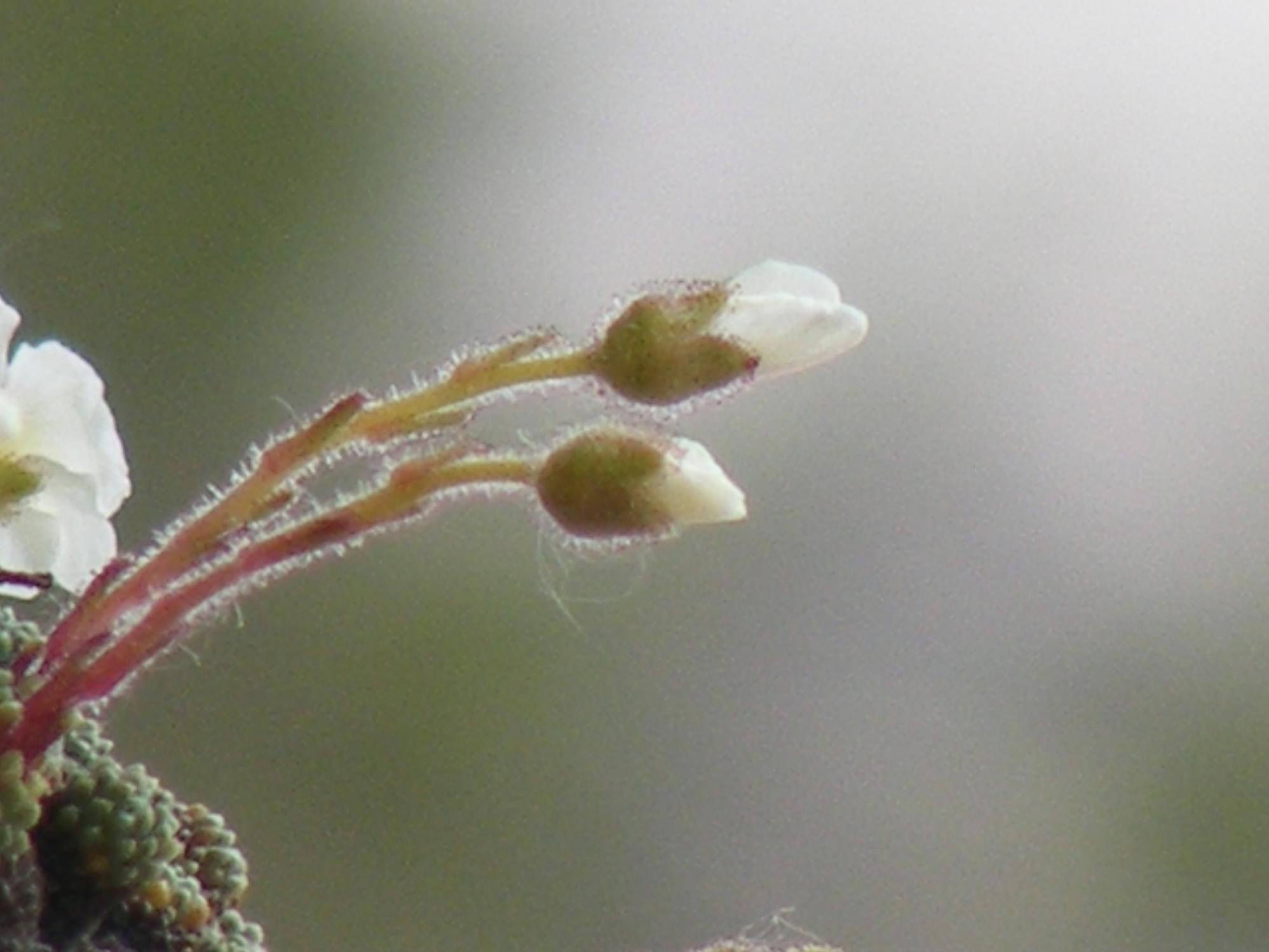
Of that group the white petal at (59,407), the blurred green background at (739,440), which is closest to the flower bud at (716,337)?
the white petal at (59,407)

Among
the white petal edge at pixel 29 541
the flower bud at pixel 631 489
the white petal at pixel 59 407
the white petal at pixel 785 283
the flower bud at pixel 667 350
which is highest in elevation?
the white petal at pixel 785 283

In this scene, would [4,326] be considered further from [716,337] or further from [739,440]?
[739,440]

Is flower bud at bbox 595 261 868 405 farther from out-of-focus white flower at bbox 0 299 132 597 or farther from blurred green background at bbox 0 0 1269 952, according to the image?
blurred green background at bbox 0 0 1269 952

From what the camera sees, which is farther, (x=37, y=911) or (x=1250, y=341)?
(x=1250, y=341)

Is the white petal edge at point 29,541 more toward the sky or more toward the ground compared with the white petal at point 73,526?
more toward the ground

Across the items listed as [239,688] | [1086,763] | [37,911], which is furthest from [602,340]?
[1086,763]

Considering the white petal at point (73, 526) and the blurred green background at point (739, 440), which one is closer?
the white petal at point (73, 526)

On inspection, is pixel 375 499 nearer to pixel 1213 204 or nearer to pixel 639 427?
pixel 639 427

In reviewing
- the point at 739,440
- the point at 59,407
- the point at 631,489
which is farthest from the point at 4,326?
the point at 739,440

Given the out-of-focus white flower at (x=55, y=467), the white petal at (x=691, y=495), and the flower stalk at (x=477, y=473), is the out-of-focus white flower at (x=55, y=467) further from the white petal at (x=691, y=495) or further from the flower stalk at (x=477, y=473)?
the white petal at (x=691, y=495)
